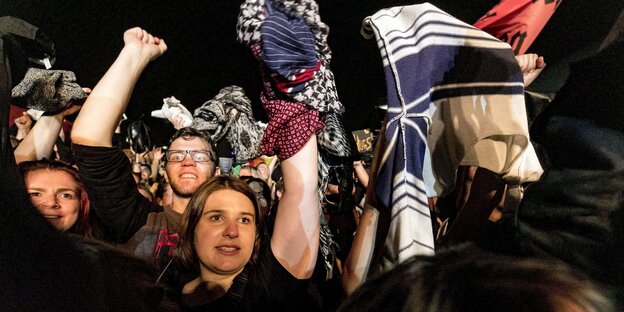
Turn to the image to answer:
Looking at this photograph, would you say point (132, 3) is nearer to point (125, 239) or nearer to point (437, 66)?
point (125, 239)

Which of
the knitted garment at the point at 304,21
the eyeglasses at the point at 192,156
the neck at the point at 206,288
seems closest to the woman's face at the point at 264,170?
the eyeglasses at the point at 192,156

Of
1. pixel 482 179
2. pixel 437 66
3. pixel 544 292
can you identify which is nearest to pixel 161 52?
pixel 437 66

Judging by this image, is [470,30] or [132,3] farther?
[132,3]

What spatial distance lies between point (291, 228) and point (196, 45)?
8.40 ft

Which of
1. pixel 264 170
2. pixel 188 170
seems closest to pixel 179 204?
pixel 188 170

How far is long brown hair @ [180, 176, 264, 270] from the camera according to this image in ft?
6.26

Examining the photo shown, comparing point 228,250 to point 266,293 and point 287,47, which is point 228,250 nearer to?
point 266,293

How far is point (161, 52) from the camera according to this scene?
69.6 inches

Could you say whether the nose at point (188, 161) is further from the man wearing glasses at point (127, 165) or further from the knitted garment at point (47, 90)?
the knitted garment at point (47, 90)

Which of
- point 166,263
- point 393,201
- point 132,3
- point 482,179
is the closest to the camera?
point 393,201

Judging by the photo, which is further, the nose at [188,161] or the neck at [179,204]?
the nose at [188,161]

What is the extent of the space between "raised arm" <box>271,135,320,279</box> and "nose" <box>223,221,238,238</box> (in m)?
0.25

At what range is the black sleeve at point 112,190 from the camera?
174cm

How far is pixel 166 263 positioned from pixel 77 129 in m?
0.68
